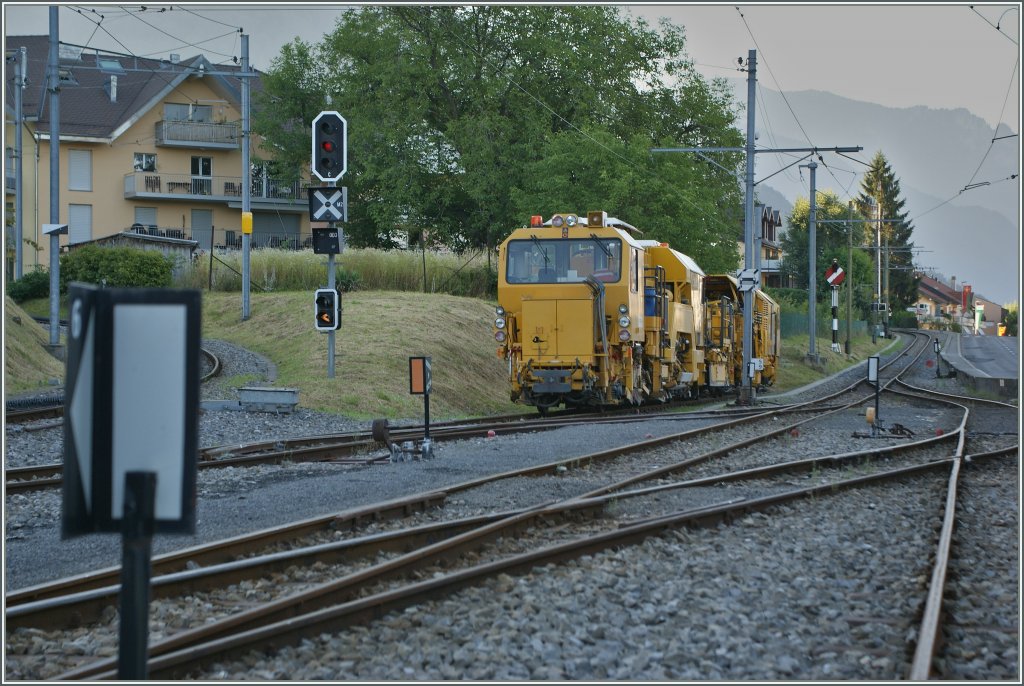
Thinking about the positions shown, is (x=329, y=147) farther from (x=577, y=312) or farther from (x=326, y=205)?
(x=577, y=312)

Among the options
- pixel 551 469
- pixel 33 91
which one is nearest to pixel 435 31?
pixel 33 91

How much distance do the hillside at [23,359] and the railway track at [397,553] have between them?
42.5 ft

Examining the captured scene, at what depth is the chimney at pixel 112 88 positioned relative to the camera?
177 feet

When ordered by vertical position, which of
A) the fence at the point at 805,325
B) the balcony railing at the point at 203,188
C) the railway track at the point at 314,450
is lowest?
the railway track at the point at 314,450

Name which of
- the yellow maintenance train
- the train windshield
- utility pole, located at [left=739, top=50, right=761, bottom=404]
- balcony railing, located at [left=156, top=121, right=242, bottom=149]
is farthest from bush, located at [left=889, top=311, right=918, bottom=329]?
the train windshield

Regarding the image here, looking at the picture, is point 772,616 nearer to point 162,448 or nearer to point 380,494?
point 162,448

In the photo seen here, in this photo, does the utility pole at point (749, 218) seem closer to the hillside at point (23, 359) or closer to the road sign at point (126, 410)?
the hillside at point (23, 359)

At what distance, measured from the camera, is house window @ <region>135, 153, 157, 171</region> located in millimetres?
53500

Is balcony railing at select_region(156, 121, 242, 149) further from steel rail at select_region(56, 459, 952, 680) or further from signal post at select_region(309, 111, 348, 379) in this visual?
steel rail at select_region(56, 459, 952, 680)

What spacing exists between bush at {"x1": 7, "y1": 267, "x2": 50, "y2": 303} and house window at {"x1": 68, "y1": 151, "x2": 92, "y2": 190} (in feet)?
57.9

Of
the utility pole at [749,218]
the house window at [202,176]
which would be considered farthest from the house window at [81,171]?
the utility pole at [749,218]

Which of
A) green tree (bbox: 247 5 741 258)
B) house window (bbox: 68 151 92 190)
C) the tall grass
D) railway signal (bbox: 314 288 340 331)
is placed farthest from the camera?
house window (bbox: 68 151 92 190)

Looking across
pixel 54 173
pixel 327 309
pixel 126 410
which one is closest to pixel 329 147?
pixel 327 309

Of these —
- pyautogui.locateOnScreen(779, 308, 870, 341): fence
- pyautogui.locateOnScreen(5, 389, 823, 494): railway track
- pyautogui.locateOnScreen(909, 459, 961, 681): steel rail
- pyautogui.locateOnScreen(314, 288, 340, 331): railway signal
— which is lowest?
pyautogui.locateOnScreen(909, 459, 961, 681): steel rail
